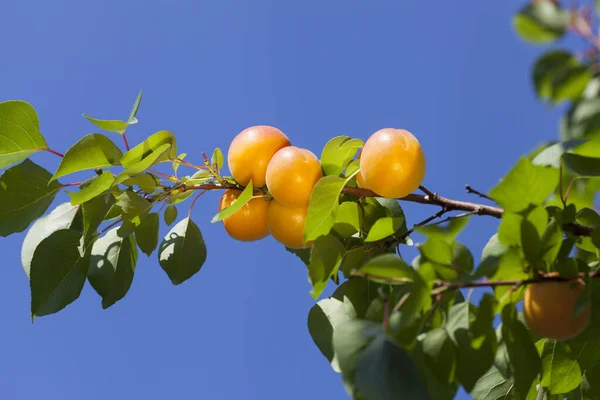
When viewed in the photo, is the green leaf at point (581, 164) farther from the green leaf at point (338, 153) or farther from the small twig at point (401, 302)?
the green leaf at point (338, 153)

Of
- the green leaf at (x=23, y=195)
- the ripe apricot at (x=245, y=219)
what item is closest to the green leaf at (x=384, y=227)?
the ripe apricot at (x=245, y=219)

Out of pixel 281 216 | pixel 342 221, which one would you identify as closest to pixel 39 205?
pixel 281 216

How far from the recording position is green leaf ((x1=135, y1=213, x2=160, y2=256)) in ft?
4.10

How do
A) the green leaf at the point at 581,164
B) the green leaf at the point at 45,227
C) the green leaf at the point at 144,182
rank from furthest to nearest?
1. the green leaf at the point at 45,227
2. the green leaf at the point at 144,182
3. the green leaf at the point at 581,164

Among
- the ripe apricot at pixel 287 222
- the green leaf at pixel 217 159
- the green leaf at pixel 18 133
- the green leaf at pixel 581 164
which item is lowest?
the green leaf at pixel 581 164

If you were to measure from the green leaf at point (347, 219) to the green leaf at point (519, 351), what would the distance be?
1.13 ft

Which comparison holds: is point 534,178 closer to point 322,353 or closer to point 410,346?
point 410,346

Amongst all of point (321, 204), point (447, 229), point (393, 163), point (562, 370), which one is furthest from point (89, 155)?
point (562, 370)

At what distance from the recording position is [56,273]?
1.24 meters

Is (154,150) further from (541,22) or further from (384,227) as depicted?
(541,22)

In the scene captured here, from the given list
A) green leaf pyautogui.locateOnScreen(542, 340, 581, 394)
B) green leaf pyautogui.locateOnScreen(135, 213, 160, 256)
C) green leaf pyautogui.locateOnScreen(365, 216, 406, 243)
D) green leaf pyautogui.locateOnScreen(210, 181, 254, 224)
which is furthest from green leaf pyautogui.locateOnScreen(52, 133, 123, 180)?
green leaf pyautogui.locateOnScreen(542, 340, 581, 394)

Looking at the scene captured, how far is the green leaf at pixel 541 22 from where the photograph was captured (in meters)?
0.56

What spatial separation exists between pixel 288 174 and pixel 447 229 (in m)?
Answer: 0.34

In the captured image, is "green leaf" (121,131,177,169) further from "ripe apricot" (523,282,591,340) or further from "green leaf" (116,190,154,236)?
"ripe apricot" (523,282,591,340)
